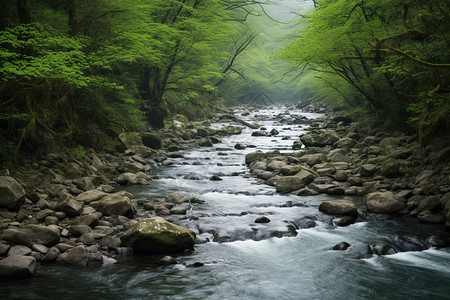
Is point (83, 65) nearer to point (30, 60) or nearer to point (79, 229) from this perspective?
point (30, 60)

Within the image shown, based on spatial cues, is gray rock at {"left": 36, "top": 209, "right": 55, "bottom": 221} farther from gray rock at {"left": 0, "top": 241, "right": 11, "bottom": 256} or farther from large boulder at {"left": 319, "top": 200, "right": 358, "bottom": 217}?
large boulder at {"left": 319, "top": 200, "right": 358, "bottom": 217}

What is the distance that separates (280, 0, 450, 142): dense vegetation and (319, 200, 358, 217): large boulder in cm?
224

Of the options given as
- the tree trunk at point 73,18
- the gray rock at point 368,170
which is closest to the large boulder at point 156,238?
the gray rock at point 368,170

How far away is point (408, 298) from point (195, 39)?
13207mm

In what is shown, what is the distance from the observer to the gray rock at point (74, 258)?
14.5 feet

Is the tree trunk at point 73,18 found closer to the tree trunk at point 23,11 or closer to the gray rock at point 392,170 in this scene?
the tree trunk at point 23,11

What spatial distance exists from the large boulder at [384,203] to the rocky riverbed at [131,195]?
0.06ft

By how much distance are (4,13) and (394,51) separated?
23.6 ft

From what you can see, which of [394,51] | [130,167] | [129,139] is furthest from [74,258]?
[129,139]

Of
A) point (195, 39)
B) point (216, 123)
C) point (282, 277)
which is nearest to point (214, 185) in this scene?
point (282, 277)

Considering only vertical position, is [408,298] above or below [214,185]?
below

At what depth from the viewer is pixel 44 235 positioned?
4.72 meters

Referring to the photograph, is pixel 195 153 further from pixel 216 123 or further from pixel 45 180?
pixel 216 123

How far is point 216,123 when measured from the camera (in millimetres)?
23750
